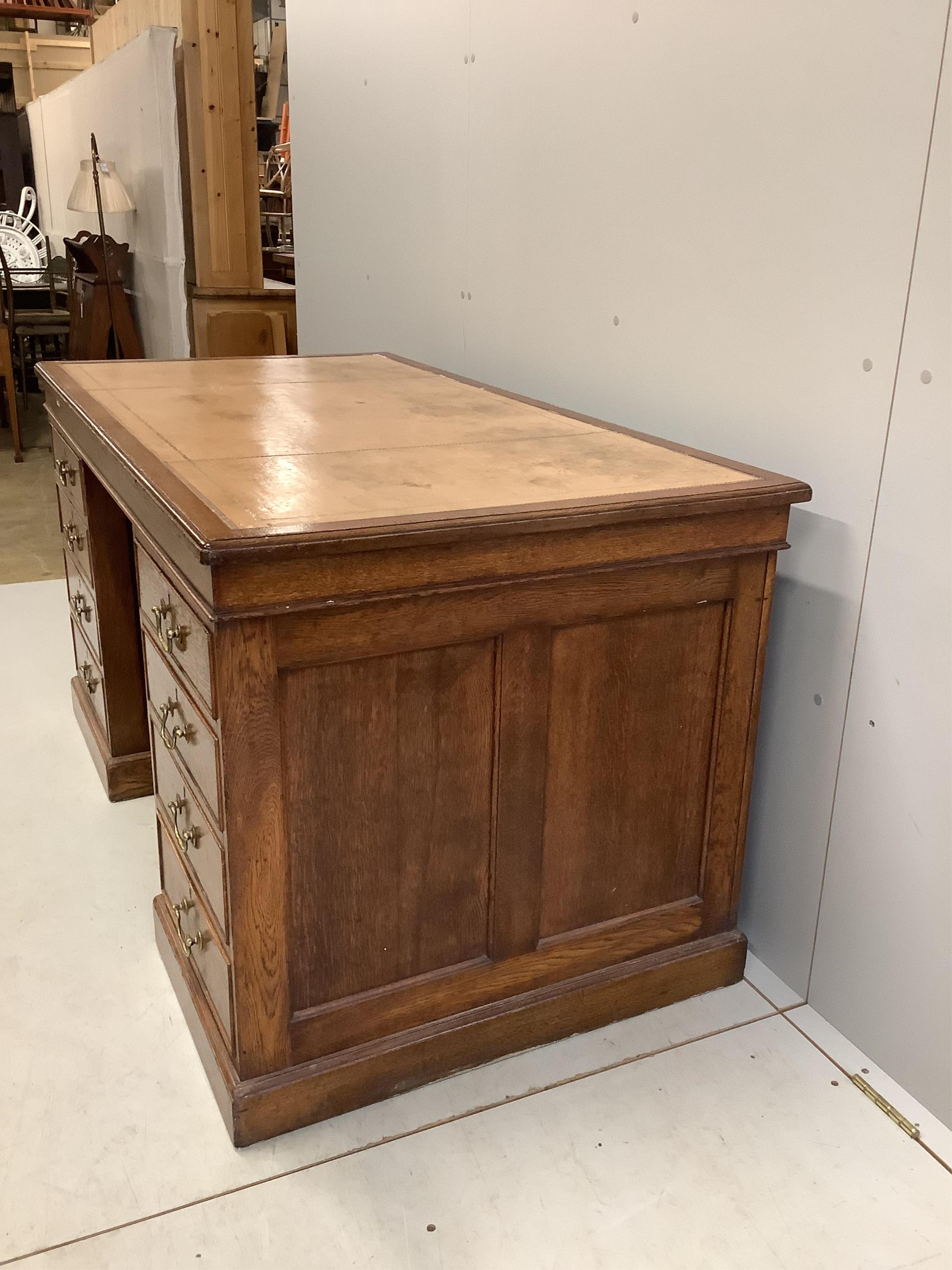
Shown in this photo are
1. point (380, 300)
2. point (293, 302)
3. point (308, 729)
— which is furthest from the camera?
point (293, 302)

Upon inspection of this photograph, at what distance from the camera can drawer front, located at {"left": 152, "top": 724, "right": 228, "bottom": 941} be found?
4.49ft

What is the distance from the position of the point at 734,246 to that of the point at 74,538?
143cm

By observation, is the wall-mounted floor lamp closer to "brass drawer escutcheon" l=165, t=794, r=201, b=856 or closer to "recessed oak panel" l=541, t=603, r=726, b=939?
"brass drawer escutcheon" l=165, t=794, r=201, b=856

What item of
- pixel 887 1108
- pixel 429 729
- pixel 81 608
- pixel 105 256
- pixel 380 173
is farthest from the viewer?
pixel 105 256

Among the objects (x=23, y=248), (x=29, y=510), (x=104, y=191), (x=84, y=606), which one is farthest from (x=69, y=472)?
(x=23, y=248)

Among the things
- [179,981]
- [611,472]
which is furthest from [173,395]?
[179,981]

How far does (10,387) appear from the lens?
202 inches

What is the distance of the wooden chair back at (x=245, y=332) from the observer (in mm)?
4664

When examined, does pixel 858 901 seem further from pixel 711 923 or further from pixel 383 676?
pixel 383 676

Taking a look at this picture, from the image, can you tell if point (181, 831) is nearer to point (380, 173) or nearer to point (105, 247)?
point (380, 173)

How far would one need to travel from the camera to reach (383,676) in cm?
131

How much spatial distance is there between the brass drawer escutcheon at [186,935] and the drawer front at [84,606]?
0.72 meters

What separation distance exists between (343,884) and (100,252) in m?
4.50

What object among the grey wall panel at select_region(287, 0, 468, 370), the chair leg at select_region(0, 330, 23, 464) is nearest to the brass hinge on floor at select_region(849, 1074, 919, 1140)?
the grey wall panel at select_region(287, 0, 468, 370)
